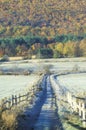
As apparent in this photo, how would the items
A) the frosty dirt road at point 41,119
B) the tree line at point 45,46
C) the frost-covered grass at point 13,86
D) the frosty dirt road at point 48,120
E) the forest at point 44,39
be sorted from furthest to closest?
the forest at point 44,39 → the tree line at point 45,46 → the frost-covered grass at point 13,86 → the frosty dirt road at point 48,120 → the frosty dirt road at point 41,119

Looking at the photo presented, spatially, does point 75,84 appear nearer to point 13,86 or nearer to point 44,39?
point 13,86

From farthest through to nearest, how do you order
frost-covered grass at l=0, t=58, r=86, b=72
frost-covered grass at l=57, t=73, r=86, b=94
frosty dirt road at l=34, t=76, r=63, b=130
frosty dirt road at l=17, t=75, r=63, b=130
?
1. frost-covered grass at l=0, t=58, r=86, b=72
2. frost-covered grass at l=57, t=73, r=86, b=94
3. frosty dirt road at l=34, t=76, r=63, b=130
4. frosty dirt road at l=17, t=75, r=63, b=130

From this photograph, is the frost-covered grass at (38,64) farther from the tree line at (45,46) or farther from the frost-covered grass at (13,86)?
the frost-covered grass at (13,86)

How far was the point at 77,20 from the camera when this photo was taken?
199 metres

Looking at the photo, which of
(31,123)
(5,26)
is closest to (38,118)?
(31,123)

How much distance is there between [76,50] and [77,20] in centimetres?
5424

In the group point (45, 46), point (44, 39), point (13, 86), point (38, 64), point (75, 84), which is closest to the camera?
point (13, 86)

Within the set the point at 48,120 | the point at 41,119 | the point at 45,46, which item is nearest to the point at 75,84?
the point at 41,119

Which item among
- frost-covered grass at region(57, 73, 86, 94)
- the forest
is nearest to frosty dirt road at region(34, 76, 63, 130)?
frost-covered grass at region(57, 73, 86, 94)

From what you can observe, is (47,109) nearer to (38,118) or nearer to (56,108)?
(56,108)

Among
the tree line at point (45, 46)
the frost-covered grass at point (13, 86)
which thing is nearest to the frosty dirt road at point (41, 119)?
the frost-covered grass at point (13, 86)

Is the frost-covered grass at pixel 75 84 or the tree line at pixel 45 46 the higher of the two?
the tree line at pixel 45 46

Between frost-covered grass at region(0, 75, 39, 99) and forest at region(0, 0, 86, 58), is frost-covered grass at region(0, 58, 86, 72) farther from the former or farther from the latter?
frost-covered grass at region(0, 75, 39, 99)

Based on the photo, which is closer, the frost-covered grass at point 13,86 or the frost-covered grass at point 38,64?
the frost-covered grass at point 13,86
